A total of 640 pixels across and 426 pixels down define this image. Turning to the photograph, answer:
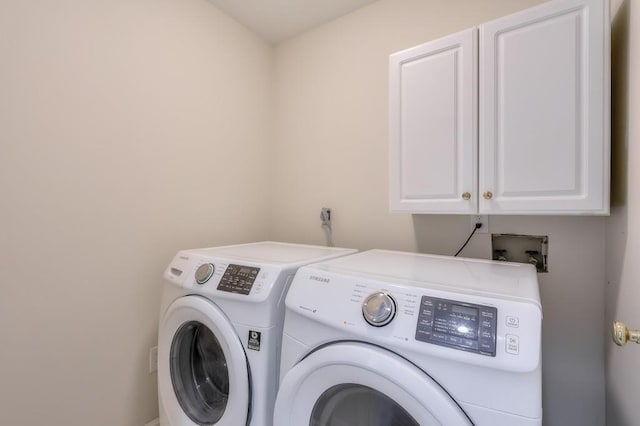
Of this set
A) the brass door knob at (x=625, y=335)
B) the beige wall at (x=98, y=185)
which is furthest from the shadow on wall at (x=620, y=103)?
the beige wall at (x=98, y=185)

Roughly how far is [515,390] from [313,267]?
0.62m

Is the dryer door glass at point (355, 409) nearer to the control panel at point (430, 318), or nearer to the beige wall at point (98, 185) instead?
the control panel at point (430, 318)

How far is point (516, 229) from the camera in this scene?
1.36m

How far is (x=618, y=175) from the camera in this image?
102 centimetres

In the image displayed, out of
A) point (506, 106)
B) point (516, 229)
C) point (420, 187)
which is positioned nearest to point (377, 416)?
point (420, 187)

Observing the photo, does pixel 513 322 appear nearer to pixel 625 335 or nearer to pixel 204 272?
pixel 625 335

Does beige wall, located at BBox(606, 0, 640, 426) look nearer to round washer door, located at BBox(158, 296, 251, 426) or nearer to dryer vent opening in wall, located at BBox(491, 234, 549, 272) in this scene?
dryer vent opening in wall, located at BBox(491, 234, 549, 272)

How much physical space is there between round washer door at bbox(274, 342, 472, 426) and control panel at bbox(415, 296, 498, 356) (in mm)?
98

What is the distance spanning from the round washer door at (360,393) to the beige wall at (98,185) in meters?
1.01

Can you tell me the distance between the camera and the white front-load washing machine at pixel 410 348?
24.6 inches

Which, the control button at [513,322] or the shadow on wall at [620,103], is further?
the shadow on wall at [620,103]

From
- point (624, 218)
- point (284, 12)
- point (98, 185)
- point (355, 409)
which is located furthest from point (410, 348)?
point (284, 12)

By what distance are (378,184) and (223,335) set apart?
115cm

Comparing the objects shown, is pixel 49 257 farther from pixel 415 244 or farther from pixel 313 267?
pixel 415 244
